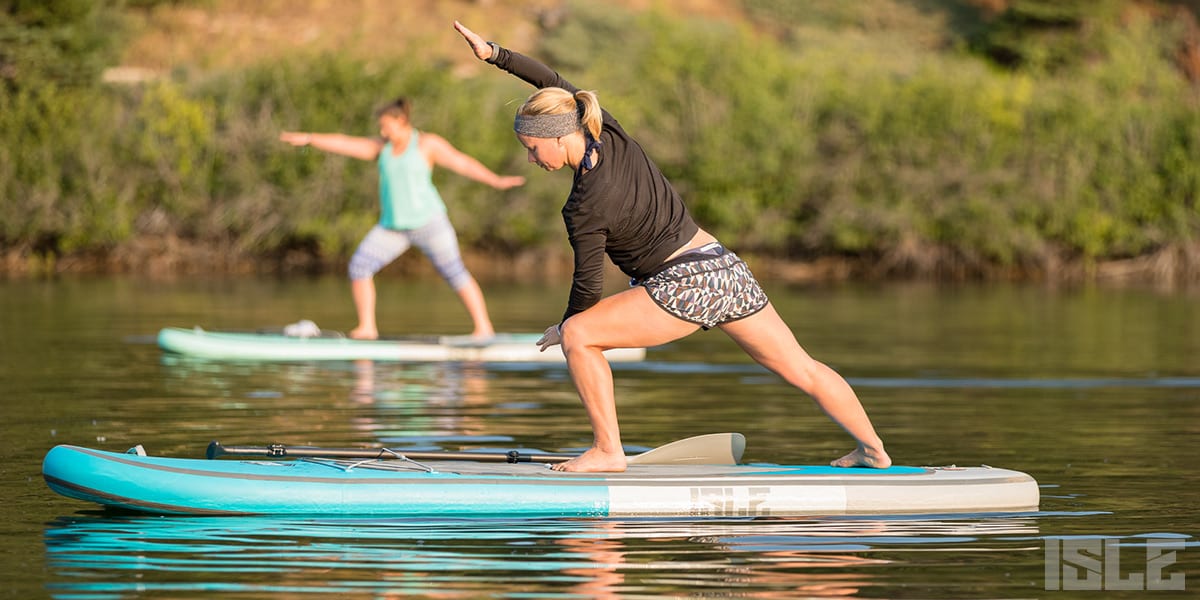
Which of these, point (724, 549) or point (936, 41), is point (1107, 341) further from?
point (936, 41)

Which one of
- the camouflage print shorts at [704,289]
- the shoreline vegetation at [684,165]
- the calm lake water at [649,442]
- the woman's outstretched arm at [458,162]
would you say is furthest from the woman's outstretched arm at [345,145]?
the shoreline vegetation at [684,165]

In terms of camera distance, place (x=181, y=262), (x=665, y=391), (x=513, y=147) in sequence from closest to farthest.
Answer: (x=665, y=391) < (x=181, y=262) < (x=513, y=147)

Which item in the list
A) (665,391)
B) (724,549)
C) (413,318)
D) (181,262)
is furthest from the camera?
(181,262)

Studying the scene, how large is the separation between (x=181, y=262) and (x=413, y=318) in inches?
811

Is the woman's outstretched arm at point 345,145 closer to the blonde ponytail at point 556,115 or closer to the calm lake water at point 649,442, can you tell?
the calm lake water at point 649,442

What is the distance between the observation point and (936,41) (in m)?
87.8

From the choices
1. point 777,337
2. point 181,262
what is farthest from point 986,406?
point 181,262

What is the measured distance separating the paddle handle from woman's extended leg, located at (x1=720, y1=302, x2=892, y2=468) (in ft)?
3.59

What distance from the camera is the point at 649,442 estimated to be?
11.4 m

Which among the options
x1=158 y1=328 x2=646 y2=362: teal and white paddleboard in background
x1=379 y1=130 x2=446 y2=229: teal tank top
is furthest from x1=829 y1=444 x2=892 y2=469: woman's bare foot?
x1=379 y1=130 x2=446 y2=229: teal tank top

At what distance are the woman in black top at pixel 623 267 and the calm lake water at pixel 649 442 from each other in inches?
25.1

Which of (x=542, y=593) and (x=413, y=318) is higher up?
(x=542, y=593)

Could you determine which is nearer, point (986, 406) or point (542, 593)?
point (542, 593)

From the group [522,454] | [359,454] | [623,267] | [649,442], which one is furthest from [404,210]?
[623,267]
